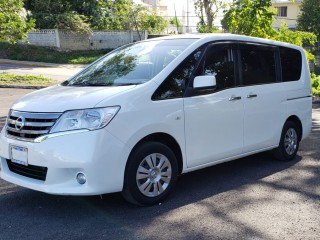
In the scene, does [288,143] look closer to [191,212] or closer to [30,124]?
[191,212]

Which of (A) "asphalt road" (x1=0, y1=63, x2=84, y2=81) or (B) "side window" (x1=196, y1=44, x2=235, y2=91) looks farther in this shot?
(A) "asphalt road" (x1=0, y1=63, x2=84, y2=81)

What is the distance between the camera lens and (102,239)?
3.79m

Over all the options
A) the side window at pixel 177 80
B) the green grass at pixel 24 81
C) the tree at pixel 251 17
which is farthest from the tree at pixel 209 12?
the side window at pixel 177 80

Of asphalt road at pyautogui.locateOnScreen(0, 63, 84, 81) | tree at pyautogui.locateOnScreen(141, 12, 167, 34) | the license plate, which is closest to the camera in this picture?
the license plate

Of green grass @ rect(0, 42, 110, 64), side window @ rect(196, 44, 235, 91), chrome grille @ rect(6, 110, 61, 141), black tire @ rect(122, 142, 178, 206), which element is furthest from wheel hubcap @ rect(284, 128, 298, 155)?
green grass @ rect(0, 42, 110, 64)

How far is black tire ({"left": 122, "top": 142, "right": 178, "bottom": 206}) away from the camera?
4.32 m

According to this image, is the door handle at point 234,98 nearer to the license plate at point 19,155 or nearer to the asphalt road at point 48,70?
the license plate at point 19,155

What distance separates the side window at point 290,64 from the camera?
6392mm

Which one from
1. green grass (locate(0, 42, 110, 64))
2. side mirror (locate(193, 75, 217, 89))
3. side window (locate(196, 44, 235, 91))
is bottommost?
side mirror (locate(193, 75, 217, 89))

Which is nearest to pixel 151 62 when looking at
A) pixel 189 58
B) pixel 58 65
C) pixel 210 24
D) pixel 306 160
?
pixel 189 58

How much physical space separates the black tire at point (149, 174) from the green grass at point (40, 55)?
22648 mm

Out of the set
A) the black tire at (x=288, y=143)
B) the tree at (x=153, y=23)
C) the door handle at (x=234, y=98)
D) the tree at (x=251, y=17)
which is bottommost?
the black tire at (x=288, y=143)

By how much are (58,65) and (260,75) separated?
20.7m

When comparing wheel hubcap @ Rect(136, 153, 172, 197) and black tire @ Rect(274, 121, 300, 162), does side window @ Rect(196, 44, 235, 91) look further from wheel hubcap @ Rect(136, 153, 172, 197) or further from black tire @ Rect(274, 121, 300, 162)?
black tire @ Rect(274, 121, 300, 162)
